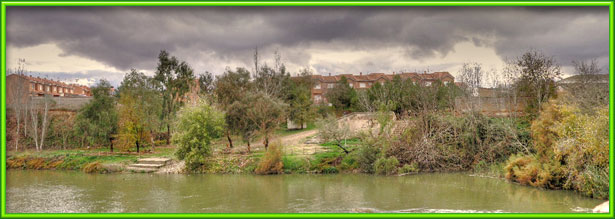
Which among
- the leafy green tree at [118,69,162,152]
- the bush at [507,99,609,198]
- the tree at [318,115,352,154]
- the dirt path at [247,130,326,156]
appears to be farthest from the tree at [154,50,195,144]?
the bush at [507,99,609,198]

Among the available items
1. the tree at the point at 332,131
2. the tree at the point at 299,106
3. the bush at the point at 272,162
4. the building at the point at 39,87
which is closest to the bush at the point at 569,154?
the tree at the point at 332,131

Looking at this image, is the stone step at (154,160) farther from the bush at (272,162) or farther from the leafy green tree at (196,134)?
the bush at (272,162)

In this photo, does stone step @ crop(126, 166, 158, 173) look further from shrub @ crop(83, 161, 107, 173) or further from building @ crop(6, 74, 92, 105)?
building @ crop(6, 74, 92, 105)

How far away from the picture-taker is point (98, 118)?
105 ft

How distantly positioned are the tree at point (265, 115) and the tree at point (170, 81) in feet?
34.1

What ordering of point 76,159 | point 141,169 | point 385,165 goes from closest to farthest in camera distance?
point 385,165, point 141,169, point 76,159

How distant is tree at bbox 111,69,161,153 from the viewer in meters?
30.8

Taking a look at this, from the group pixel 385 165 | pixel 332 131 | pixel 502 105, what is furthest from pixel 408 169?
pixel 502 105

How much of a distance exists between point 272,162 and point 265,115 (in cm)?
401

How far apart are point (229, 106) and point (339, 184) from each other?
10.9m

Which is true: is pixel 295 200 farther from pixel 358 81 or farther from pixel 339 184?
pixel 358 81

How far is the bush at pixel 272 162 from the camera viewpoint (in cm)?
2502

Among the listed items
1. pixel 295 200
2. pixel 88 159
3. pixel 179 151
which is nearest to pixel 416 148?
pixel 295 200

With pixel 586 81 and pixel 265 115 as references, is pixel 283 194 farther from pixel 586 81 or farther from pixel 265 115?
pixel 586 81
